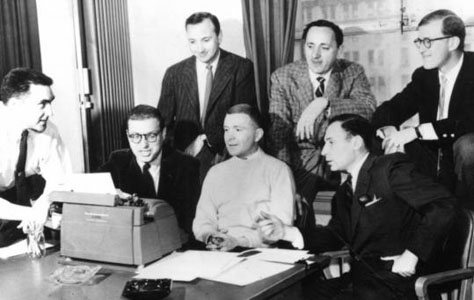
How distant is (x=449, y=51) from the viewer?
232 centimetres

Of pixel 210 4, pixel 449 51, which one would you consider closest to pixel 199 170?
pixel 210 4

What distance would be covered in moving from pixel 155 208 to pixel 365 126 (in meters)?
0.98

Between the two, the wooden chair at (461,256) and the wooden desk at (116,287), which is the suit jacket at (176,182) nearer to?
the wooden desk at (116,287)

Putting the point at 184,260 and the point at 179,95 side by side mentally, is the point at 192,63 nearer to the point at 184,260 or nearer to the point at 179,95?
the point at 179,95

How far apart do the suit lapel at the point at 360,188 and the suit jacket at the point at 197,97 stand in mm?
685

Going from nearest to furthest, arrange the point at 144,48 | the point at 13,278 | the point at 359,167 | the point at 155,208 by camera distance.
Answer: the point at 13,278 < the point at 155,208 < the point at 359,167 < the point at 144,48

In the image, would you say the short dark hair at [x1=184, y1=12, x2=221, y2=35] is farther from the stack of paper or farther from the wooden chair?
the wooden chair

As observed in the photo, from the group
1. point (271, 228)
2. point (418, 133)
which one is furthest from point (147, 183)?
point (418, 133)

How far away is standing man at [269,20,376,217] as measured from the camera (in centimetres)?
257

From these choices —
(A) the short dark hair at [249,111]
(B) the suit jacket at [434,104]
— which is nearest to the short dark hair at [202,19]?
(A) the short dark hair at [249,111]

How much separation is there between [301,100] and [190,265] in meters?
1.01

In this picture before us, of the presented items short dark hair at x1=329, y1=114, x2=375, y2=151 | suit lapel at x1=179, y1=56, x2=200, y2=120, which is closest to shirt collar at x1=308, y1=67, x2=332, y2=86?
short dark hair at x1=329, y1=114, x2=375, y2=151

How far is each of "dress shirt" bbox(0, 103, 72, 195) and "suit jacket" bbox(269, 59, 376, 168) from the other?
110 centimetres

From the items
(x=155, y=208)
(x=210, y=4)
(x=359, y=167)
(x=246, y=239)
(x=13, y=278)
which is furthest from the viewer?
(x=210, y=4)
